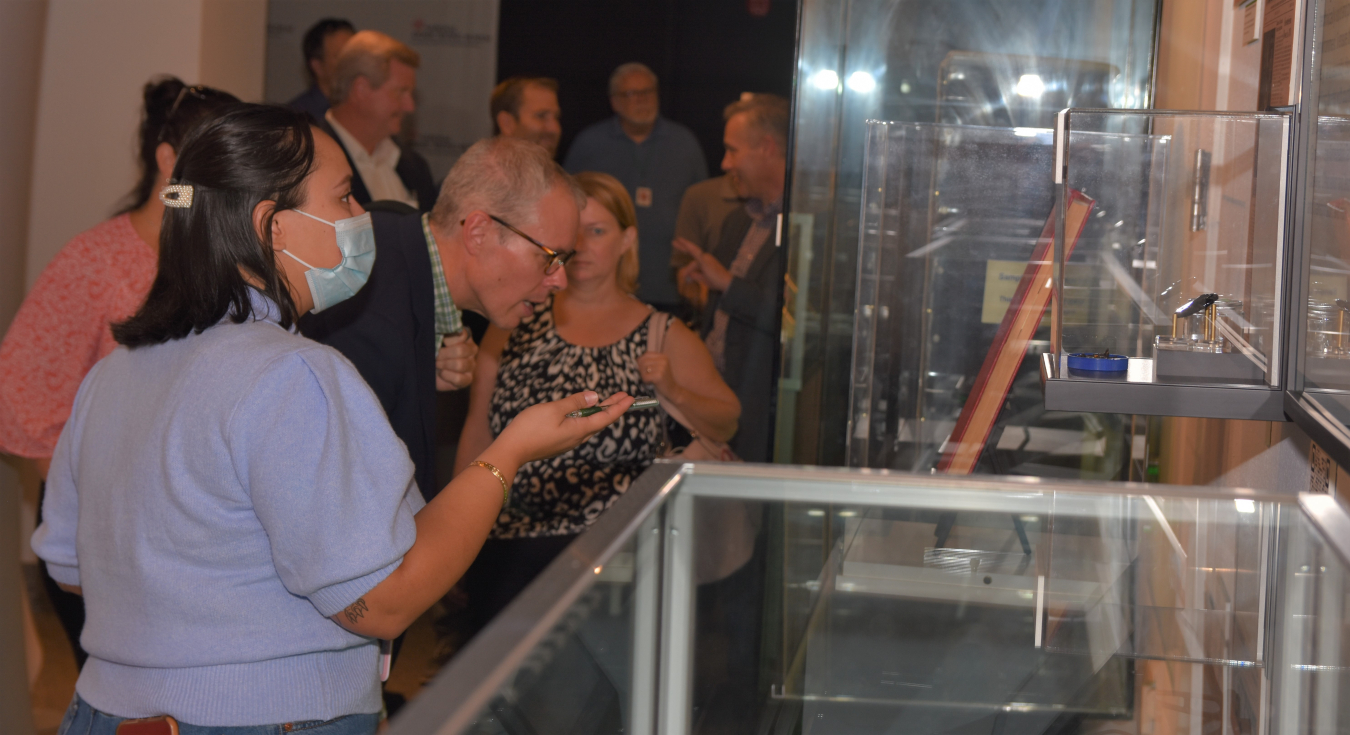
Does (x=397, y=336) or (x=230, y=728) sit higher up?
(x=397, y=336)

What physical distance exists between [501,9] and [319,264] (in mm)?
3217

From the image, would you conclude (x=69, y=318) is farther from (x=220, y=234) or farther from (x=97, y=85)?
(x=97, y=85)

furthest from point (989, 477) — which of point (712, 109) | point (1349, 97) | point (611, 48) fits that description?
point (611, 48)

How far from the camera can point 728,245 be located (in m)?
Answer: 3.47

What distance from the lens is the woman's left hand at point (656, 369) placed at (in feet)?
8.36

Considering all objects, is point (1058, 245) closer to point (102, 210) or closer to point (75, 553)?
point (75, 553)

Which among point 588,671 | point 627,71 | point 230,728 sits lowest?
point 230,728

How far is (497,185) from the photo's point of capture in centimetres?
201

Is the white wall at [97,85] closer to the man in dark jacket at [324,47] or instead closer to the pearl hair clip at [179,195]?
the man in dark jacket at [324,47]

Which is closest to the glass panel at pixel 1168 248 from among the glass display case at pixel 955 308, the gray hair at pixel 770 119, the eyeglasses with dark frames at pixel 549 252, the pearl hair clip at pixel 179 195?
the glass display case at pixel 955 308

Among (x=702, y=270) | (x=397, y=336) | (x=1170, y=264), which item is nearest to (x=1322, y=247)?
(x=1170, y=264)

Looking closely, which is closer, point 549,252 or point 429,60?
point 549,252

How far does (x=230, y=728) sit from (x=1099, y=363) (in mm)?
1313

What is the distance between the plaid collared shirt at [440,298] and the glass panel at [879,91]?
1.04m
